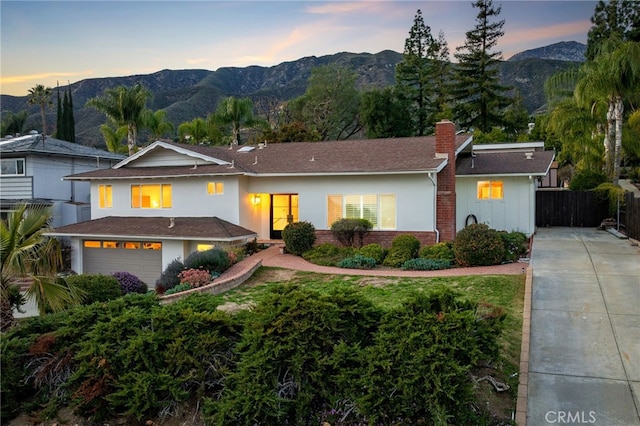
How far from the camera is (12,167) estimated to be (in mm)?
24844

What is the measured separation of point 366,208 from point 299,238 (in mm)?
3019

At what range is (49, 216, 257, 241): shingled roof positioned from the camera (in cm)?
1775

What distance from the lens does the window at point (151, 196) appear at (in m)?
20.8

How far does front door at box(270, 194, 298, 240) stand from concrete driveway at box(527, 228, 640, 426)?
33.1ft

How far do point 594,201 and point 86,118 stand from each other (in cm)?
7828

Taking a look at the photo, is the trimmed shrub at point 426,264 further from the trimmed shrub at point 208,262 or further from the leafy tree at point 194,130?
the leafy tree at point 194,130

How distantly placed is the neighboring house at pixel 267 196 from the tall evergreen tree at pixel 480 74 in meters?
23.5

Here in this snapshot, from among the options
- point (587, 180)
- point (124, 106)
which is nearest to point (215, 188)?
point (124, 106)

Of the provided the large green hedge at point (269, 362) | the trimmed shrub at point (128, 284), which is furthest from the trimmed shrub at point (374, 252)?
the large green hedge at point (269, 362)

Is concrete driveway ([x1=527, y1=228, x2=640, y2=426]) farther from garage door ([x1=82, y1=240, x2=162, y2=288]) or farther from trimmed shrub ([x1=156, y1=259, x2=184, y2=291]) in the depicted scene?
garage door ([x1=82, y1=240, x2=162, y2=288])

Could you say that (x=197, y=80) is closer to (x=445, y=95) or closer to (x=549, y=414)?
(x=445, y=95)

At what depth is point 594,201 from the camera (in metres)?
23.2

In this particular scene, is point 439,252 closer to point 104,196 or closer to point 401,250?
point 401,250

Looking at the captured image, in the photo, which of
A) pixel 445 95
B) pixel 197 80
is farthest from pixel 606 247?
pixel 197 80
